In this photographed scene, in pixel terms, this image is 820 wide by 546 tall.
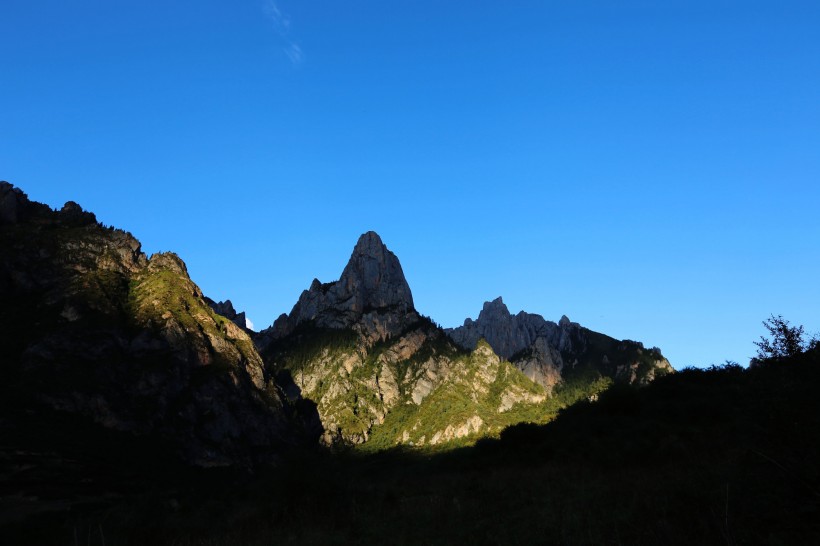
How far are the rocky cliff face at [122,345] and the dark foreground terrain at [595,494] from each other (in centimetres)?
11637

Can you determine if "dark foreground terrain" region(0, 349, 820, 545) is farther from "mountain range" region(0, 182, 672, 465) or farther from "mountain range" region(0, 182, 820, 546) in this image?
"mountain range" region(0, 182, 672, 465)

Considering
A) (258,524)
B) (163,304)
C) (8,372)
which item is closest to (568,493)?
(258,524)

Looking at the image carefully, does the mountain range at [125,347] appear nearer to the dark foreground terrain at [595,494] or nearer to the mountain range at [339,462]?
the mountain range at [339,462]

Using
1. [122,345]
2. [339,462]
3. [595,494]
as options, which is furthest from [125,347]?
[595,494]

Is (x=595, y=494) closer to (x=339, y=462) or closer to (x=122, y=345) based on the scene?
(x=339, y=462)

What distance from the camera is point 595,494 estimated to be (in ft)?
56.9

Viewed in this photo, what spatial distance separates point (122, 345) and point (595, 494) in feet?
529

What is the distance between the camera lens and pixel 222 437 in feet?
497

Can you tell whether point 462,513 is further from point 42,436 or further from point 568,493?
point 42,436

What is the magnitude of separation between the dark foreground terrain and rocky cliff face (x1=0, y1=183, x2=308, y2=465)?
4582 inches

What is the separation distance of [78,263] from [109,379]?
2047 inches

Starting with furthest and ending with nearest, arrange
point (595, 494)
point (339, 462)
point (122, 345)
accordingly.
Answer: point (122, 345), point (339, 462), point (595, 494)

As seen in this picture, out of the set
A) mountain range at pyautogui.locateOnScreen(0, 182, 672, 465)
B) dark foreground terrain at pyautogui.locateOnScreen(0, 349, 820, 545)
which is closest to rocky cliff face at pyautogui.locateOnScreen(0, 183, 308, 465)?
mountain range at pyautogui.locateOnScreen(0, 182, 672, 465)

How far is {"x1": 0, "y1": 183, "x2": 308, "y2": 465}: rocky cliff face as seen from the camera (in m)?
126
